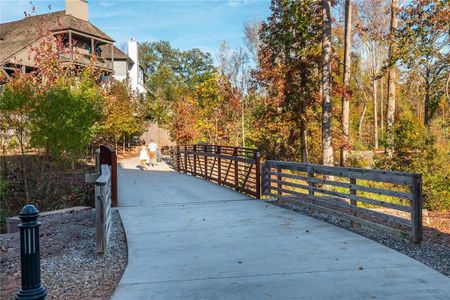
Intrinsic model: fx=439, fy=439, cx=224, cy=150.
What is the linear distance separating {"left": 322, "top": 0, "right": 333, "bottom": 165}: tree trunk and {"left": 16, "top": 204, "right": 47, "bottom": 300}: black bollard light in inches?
543

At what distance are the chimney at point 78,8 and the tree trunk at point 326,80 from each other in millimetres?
29619

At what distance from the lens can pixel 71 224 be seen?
330 inches

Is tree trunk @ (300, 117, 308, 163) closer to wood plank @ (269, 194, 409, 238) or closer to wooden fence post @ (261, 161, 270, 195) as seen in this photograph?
wooden fence post @ (261, 161, 270, 195)

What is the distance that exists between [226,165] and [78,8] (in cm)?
2953

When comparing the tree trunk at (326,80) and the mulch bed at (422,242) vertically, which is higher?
the tree trunk at (326,80)

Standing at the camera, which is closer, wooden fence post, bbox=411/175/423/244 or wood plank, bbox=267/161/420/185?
wooden fence post, bbox=411/175/423/244

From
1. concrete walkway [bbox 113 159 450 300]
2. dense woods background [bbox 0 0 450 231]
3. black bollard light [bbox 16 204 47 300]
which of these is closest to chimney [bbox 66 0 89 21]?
dense woods background [bbox 0 0 450 231]

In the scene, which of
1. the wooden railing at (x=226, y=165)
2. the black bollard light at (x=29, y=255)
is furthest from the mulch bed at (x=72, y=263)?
the wooden railing at (x=226, y=165)

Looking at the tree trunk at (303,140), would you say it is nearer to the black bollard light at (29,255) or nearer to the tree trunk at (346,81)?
the tree trunk at (346,81)

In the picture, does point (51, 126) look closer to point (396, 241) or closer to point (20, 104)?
point (20, 104)

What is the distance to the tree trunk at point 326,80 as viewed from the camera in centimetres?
1590

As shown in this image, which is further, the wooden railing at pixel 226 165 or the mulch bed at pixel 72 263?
the wooden railing at pixel 226 165

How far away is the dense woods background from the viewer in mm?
12984

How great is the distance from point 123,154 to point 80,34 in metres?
10.6
